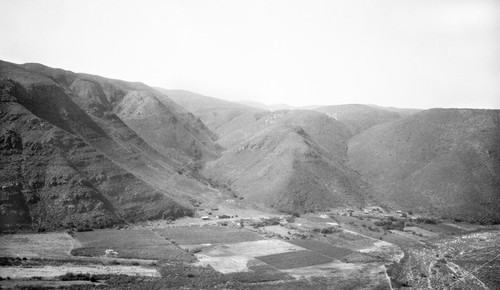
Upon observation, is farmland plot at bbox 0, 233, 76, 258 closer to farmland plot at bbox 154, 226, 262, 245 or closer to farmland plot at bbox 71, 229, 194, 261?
farmland plot at bbox 71, 229, 194, 261

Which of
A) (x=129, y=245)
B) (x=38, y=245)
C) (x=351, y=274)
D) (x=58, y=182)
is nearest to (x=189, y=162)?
(x=58, y=182)

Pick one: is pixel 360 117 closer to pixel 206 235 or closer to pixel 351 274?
pixel 206 235

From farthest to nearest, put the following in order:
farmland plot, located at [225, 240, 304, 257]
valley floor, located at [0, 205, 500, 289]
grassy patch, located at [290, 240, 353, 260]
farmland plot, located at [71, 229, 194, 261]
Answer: grassy patch, located at [290, 240, 353, 260] → farmland plot, located at [225, 240, 304, 257] → farmland plot, located at [71, 229, 194, 261] → valley floor, located at [0, 205, 500, 289]

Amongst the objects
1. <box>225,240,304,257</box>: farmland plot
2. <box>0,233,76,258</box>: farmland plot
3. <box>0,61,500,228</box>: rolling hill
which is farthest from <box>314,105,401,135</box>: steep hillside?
<box>0,233,76,258</box>: farmland plot

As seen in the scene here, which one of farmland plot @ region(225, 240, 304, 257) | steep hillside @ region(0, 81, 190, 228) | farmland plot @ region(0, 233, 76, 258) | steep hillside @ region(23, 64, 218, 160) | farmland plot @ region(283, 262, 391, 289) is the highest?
steep hillside @ region(23, 64, 218, 160)

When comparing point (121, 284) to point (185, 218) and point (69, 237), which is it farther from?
point (185, 218)

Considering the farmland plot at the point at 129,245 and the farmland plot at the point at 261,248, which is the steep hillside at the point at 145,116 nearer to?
the farmland plot at the point at 129,245
